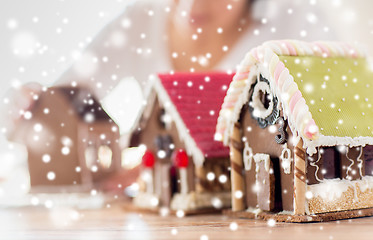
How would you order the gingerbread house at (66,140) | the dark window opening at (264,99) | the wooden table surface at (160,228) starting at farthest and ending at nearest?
the gingerbread house at (66,140), the dark window opening at (264,99), the wooden table surface at (160,228)

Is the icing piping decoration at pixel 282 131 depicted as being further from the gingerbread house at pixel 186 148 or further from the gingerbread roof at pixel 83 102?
the gingerbread roof at pixel 83 102

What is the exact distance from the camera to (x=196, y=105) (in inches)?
165

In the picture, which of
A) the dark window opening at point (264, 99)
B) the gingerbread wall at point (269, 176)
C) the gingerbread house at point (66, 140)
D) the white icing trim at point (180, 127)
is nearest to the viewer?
the gingerbread wall at point (269, 176)

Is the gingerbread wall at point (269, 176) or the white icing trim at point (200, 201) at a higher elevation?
the gingerbread wall at point (269, 176)

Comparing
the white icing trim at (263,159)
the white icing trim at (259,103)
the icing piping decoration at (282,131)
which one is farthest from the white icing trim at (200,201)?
the icing piping decoration at (282,131)

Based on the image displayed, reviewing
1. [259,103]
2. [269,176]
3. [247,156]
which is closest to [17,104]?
[247,156]

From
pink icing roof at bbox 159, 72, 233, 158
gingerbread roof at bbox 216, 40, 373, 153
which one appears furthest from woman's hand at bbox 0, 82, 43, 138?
gingerbread roof at bbox 216, 40, 373, 153

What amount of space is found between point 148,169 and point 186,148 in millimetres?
624

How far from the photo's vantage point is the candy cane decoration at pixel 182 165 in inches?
160

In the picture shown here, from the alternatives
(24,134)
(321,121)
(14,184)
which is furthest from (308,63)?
(14,184)

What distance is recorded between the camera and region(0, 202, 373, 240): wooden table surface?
8.89 ft

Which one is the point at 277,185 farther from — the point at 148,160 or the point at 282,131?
the point at 148,160

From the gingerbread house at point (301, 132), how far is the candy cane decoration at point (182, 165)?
0.46m

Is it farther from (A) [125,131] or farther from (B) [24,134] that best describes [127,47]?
(B) [24,134]
